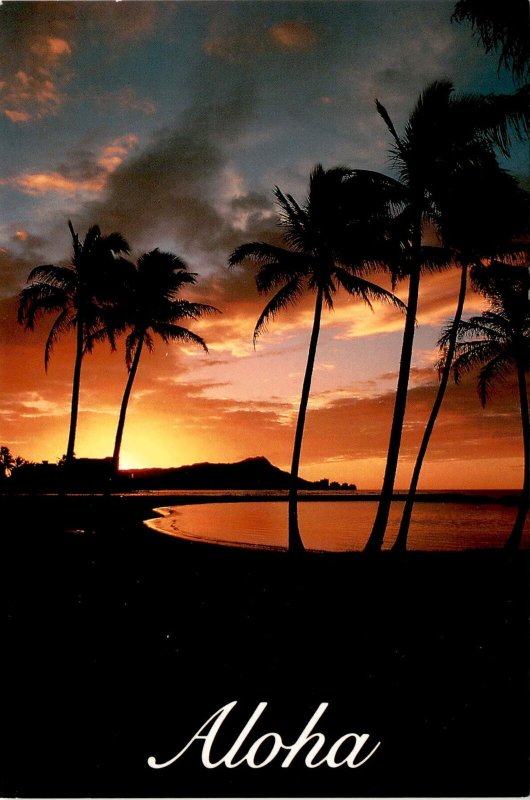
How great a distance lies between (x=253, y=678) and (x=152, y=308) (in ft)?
68.2

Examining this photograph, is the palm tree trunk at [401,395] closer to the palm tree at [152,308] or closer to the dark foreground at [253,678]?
the dark foreground at [253,678]

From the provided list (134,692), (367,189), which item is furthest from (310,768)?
(367,189)

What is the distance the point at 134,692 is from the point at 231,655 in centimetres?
118

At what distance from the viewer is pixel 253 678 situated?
202 inches

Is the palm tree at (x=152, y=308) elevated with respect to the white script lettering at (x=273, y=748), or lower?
elevated

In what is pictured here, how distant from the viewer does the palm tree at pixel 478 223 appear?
12875 mm

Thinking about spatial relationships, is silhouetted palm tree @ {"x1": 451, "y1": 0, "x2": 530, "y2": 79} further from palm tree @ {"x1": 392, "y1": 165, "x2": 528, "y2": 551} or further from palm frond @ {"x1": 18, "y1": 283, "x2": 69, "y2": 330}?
palm frond @ {"x1": 18, "y1": 283, "x2": 69, "y2": 330}

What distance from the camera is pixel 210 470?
110 m

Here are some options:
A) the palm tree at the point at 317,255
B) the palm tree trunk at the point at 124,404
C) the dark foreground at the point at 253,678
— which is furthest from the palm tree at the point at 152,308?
the dark foreground at the point at 253,678

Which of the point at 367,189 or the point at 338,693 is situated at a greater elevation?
the point at 367,189

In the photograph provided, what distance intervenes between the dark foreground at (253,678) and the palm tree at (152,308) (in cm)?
1519

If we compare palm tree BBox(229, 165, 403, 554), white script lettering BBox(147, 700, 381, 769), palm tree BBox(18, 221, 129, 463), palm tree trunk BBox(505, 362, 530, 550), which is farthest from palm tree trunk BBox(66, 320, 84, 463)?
white script lettering BBox(147, 700, 381, 769)

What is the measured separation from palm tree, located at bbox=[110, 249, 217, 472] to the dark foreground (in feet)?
49.8

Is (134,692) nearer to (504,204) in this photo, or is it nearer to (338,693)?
(338,693)
